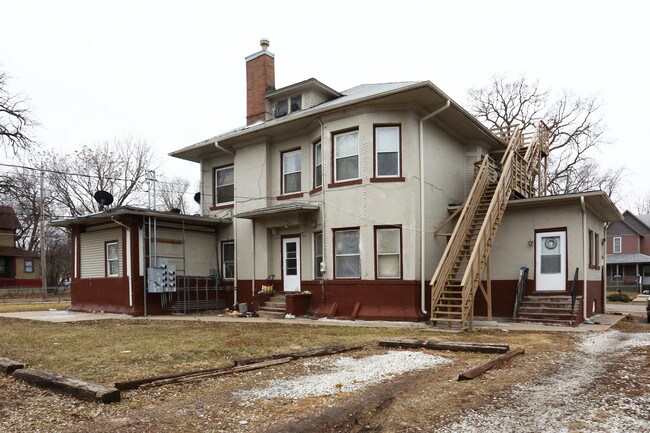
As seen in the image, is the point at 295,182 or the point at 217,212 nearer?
the point at 295,182

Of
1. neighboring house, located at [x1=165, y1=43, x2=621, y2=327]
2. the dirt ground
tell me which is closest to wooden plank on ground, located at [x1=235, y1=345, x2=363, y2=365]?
the dirt ground

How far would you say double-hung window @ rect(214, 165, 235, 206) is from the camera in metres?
20.2

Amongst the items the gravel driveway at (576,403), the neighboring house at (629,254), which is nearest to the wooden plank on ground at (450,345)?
the gravel driveway at (576,403)

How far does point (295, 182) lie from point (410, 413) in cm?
1338

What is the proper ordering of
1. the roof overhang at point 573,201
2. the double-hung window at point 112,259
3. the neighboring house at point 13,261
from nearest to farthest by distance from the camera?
the roof overhang at point 573,201, the double-hung window at point 112,259, the neighboring house at point 13,261

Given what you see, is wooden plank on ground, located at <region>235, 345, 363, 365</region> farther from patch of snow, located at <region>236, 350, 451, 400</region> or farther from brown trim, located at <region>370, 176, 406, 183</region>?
brown trim, located at <region>370, 176, 406, 183</region>

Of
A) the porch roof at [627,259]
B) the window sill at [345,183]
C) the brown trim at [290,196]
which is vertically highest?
the window sill at [345,183]

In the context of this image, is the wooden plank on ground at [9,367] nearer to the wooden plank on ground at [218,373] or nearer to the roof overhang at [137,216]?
the wooden plank on ground at [218,373]

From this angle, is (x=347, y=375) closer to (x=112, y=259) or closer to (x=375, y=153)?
(x=375, y=153)

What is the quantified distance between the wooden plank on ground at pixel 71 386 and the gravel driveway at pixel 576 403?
11.6 feet

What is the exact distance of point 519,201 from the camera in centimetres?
1535

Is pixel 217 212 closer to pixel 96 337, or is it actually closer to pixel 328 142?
pixel 328 142

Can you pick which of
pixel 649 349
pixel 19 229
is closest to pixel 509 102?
pixel 649 349

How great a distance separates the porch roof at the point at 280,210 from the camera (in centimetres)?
1622
